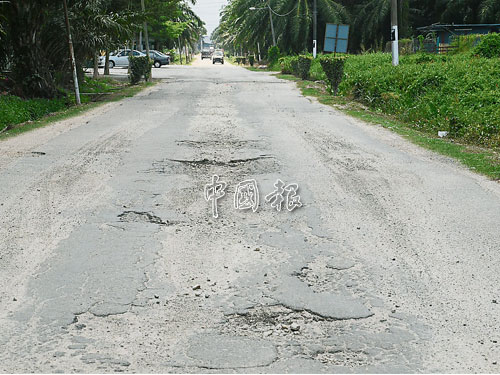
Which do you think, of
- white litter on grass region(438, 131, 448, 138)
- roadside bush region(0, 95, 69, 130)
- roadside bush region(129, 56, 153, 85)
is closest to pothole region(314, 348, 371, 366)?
white litter on grass region(438, 131, 448, 138)

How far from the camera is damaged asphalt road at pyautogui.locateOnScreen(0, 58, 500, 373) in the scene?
3295 millimetres

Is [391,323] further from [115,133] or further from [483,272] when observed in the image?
[115,133]

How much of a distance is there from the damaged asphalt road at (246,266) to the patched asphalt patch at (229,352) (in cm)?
1

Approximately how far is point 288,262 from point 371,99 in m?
12.3

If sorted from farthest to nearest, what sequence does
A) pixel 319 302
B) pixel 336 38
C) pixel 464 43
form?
pixel 464 43 → pixel 336 38 → pixel 319 302

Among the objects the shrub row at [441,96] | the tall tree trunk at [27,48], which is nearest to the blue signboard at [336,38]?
the shrub row at [441,96]

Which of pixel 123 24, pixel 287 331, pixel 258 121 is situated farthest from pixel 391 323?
pixel 123 24

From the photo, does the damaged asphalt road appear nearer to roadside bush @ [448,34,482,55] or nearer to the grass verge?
the grass verge

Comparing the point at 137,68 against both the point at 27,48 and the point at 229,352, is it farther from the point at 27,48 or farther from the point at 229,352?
the point at 229,352

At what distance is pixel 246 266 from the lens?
4508 mm

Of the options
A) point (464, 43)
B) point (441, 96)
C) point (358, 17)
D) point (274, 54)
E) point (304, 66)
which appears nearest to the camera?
point (441, 96)

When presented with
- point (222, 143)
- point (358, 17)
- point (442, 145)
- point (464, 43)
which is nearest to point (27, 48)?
point (222, 143)

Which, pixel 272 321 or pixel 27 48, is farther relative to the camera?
pixel 27 48

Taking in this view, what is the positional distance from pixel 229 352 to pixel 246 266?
4.18 ft
